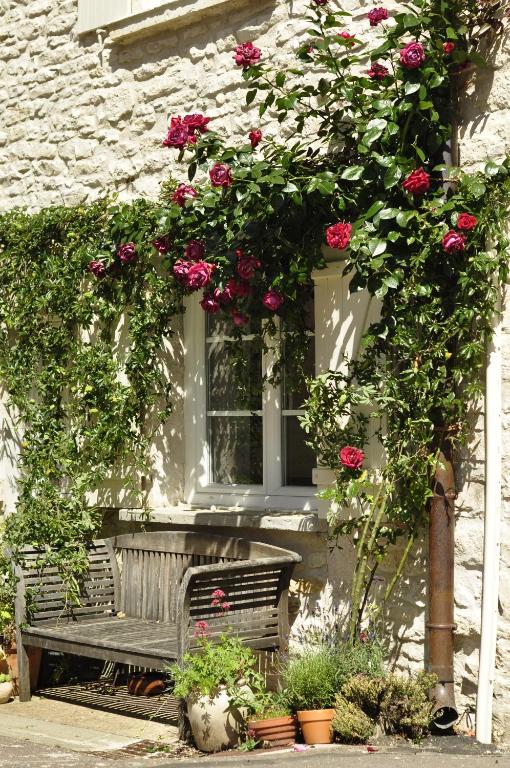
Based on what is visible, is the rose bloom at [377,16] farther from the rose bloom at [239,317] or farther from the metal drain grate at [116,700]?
the metal drain grate at [116,700]

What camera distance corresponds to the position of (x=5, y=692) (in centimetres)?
721

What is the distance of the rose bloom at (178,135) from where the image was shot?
6.64 meters

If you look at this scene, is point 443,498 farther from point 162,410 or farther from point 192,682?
point 162,410

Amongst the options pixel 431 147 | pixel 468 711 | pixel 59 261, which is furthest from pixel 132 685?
pixel 431 147

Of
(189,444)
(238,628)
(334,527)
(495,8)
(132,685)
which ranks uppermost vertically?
(495,8)

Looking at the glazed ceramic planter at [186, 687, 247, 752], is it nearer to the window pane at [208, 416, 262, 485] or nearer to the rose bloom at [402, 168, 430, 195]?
the window pane at [208, 416, 262, 485]

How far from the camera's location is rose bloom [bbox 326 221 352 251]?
6059 mm

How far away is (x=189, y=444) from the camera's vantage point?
24.9 feet

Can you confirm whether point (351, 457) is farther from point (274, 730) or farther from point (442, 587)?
point (274, 730)

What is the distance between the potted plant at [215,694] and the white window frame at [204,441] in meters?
1.30

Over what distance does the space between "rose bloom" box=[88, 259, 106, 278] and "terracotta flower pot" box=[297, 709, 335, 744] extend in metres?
3.15

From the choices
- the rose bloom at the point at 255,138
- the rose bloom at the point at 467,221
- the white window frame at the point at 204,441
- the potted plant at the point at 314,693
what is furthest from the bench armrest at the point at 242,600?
the rose bloom at the point at 255,138

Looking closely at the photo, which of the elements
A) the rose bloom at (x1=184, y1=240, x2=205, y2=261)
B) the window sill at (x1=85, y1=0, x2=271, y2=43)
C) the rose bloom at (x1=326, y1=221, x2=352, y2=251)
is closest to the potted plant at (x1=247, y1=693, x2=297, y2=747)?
the rose bloom at (x1=326, y1=221, x2=352, y2=251)

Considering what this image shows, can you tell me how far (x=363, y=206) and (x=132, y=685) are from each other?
316 cm
